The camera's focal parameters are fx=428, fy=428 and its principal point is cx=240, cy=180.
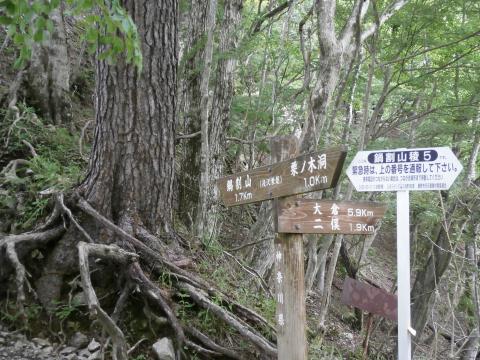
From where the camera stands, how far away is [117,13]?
2207mm

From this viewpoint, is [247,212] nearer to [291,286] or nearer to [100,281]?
[100,281]

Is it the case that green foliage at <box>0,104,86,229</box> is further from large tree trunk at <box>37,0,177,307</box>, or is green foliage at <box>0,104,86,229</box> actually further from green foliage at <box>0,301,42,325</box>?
green foliage at <box>0,301,42,325</box>

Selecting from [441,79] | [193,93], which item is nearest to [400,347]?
[193,93]

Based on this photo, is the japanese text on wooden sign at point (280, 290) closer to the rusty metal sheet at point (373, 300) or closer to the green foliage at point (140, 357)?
the green foliage at point (140, 357)

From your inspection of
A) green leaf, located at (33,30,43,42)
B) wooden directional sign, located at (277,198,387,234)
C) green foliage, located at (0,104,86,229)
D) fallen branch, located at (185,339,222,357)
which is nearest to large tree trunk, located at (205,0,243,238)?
green foliage, located at (0,104,86,229)

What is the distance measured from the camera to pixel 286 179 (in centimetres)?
285

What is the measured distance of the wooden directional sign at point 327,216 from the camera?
2818 mm

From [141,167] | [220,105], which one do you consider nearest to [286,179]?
[141,167]

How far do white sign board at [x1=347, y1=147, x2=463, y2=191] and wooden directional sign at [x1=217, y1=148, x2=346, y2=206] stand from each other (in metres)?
0.73

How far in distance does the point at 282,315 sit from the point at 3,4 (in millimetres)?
2433

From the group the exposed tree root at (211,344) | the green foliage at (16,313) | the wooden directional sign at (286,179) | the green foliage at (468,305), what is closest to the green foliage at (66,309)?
the green foliage at (16,313)

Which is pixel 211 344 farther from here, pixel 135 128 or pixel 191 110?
pixel 191 110

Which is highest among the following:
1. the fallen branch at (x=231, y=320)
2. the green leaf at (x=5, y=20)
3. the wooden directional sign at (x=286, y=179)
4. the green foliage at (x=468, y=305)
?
the green leaf at (x=5, y=20)

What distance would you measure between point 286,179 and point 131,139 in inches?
66.2
